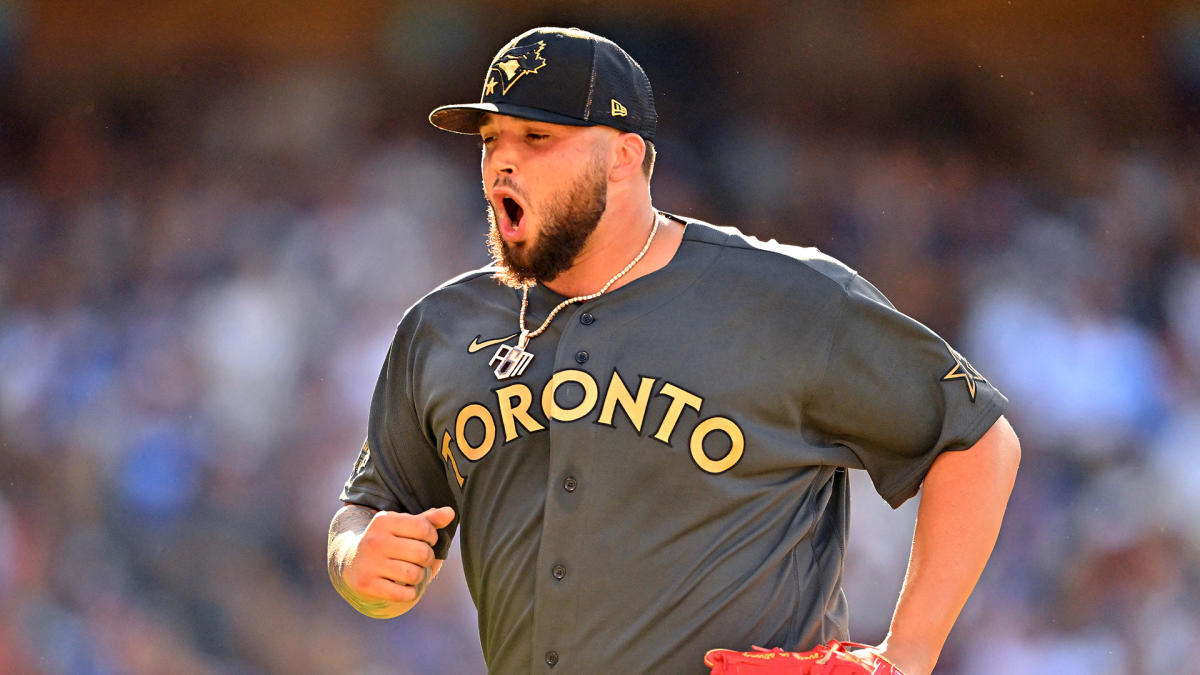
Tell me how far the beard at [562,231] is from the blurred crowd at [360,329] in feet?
9.70

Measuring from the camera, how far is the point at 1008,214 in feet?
17.4

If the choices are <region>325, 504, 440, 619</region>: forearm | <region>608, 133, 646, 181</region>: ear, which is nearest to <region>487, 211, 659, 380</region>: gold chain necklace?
<region>608, 133, 646, 181</region>: ear

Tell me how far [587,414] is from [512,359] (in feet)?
0.70

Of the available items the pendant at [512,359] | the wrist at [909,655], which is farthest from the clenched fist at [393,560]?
the wrist at [909,655]

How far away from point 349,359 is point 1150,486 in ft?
10.5

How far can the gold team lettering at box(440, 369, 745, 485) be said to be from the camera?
2.13 meters

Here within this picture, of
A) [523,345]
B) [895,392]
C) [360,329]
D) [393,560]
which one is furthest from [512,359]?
[360,329]

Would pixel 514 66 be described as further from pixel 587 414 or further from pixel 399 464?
pixel 399 464

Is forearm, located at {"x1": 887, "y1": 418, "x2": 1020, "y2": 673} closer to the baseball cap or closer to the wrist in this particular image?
the wrist

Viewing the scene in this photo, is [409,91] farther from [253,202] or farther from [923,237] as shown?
[923,237]

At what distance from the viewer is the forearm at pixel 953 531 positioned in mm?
2080

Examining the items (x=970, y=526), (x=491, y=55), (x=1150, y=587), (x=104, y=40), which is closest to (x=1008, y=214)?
(x=1150, y=587)

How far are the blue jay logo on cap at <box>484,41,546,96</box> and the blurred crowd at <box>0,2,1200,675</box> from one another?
306 cm

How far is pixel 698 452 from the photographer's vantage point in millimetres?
2131
